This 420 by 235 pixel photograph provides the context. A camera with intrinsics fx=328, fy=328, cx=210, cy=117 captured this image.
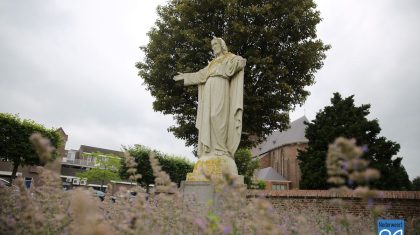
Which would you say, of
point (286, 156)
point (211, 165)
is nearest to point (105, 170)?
point (286, 156)

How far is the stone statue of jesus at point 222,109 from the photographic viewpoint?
6.75m

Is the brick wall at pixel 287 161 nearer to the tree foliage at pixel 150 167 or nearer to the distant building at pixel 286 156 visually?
the distant building at pixel 286 156

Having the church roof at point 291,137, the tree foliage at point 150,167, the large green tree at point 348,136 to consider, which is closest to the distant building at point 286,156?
the church roof at point 291,137

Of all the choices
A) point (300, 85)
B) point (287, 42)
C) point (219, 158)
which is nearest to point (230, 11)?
point (287, 42)

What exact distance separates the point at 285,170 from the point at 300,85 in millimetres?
31202

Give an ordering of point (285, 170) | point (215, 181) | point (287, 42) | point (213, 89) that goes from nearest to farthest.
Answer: point (215, 181) < point (213, 89) < point (287, 42) < point (285, 170)

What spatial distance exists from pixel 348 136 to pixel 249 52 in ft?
25.3

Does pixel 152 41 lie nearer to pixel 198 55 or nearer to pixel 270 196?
pixel 198 55

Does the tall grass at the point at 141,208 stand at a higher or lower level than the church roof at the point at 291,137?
lower

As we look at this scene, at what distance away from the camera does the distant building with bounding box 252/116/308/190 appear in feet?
144

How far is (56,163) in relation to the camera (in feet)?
5.34

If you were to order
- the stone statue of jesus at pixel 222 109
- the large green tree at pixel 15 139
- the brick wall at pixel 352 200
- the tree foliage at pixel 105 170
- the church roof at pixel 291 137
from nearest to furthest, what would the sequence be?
the stone statue of jesus at pixel 222 109 → the brick wall at pixel 352 200 → the large green tree at pixel 15 139 → the tree foliage at pixel 105 170 → the church roof at pixel 291 137

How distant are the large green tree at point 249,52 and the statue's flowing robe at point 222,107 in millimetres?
7901

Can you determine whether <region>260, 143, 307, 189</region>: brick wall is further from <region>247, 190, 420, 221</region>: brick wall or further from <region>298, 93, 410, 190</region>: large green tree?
<region>247, 190, 420, 221</region>: brick wall
